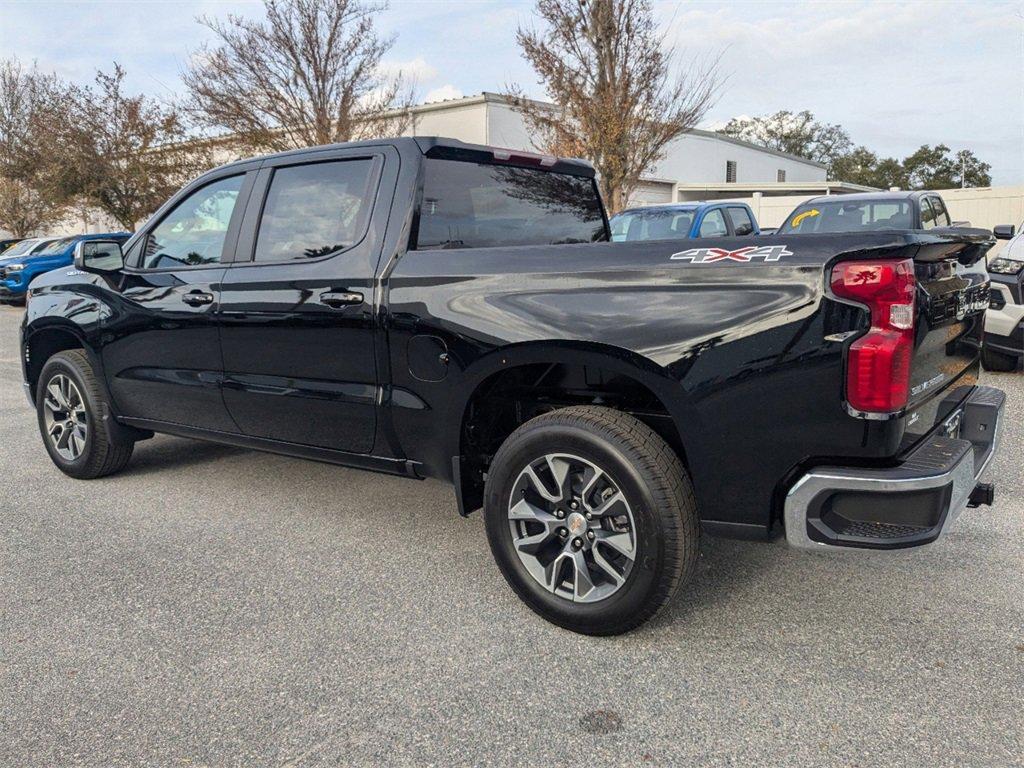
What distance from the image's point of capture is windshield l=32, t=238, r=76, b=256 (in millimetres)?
19920

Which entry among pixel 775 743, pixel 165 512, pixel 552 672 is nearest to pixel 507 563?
pixel 552 672

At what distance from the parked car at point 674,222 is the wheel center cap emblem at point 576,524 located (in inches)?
340

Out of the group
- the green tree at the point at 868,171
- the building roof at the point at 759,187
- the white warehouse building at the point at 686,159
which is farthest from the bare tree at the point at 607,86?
the green tree at the point at 868,171

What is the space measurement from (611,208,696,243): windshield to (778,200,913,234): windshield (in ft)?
4.32

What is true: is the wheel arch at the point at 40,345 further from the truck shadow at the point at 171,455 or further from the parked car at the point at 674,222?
the parked car at the point at 674,222

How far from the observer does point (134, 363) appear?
15.1 feet

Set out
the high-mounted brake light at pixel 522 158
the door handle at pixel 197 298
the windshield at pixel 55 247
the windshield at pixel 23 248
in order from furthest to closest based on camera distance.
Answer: the windshield at pixel 23 248 < the windshield at pixel 55 247 < the door handle at pixel 197 298 < the high-mounted brake light at pixel 522 158

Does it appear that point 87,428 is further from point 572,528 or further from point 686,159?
point 686,159

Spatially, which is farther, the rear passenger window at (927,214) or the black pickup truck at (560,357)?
the rear passenger window at (927,214)

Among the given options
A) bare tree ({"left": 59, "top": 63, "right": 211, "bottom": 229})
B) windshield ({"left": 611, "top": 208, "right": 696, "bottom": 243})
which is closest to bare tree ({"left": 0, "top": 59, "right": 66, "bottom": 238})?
bare tree ({"left": 59, "top": 63, "right": 211, "bottom": 229})

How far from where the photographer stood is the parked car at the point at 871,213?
1028 cm

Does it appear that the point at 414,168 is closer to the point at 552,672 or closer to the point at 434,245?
the point at 434,245

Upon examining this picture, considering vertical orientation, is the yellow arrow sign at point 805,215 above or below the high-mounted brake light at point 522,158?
above

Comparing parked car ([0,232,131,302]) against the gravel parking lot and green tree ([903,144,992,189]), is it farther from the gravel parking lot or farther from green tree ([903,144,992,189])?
green tree ([903,144,992,189])
